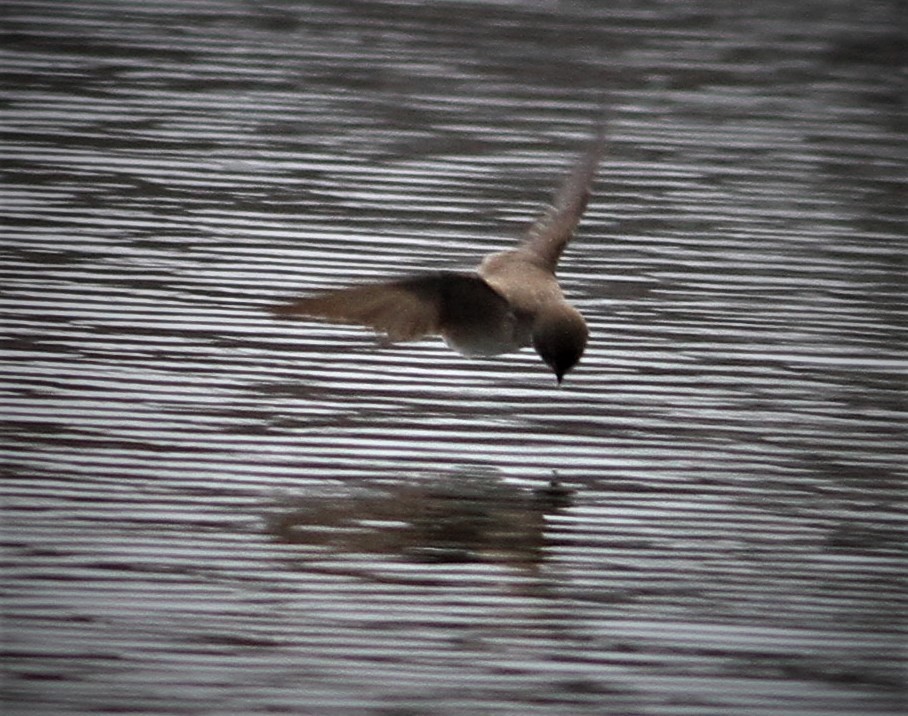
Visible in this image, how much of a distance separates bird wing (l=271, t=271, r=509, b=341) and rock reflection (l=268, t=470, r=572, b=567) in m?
0.45

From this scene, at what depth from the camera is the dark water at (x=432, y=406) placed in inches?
167

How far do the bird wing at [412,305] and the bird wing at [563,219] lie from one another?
2.06 feet

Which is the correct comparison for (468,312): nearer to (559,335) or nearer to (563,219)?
(559,335)

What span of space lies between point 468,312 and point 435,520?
2.36 ft

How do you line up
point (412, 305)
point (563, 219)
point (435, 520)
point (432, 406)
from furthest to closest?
point (563, 219)
point (432, 406)
point (412, 305)
point (435, 520)

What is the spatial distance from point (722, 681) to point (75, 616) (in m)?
1.45

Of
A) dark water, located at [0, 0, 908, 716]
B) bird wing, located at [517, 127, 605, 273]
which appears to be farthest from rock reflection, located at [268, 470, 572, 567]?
bird wing, located at [517, 127, 605, 273]

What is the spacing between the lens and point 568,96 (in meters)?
10.2

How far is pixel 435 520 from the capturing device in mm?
4957

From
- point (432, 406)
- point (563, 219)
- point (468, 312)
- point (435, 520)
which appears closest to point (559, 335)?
point (468, 312)

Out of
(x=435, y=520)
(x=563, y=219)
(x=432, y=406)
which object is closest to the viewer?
(x=435, y=520)

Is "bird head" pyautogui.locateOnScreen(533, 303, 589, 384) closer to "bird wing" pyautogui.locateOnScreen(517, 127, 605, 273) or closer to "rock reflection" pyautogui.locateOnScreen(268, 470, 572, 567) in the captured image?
"rock reflection" pyautogui.locateOnScreen(268, 470, 572, 567)

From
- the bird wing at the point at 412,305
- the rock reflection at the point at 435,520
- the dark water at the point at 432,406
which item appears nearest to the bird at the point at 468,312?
the bird wing at the point at 412,305

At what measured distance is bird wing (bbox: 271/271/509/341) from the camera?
5238 mm
